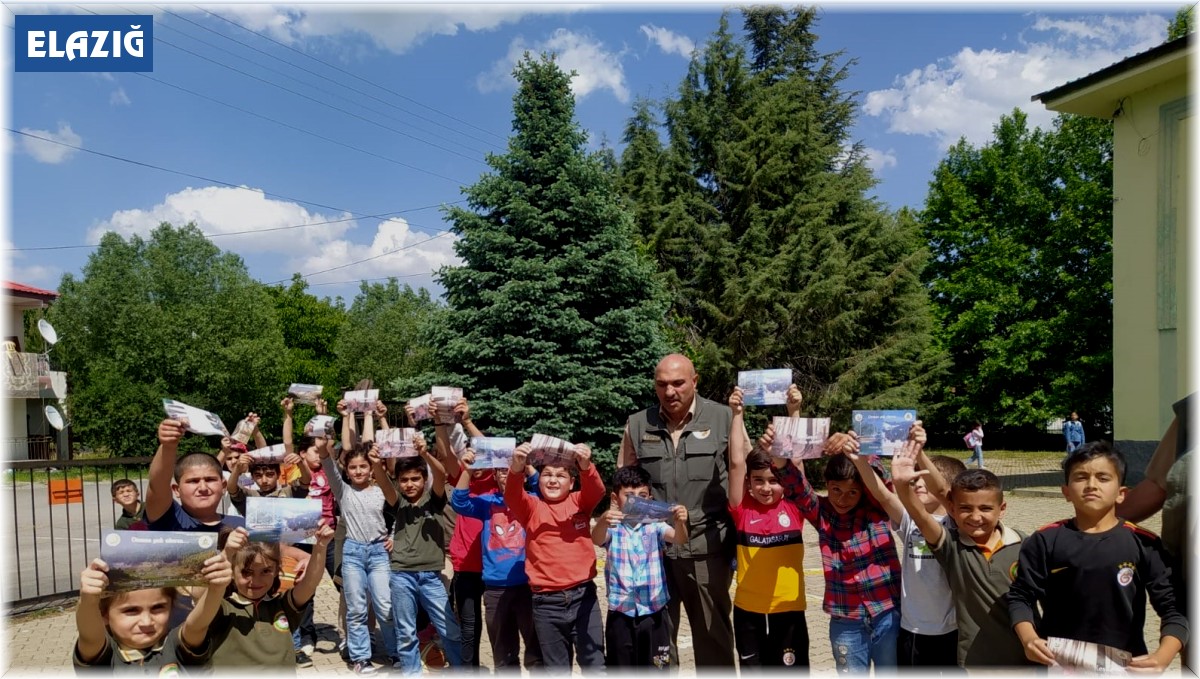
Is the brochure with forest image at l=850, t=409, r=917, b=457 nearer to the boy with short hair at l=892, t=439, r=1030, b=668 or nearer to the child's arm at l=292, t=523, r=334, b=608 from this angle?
the boy with short hair at l=892, t=439, r=1030, b=668

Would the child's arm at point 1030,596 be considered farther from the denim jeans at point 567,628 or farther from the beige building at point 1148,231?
the beige building at point 1148,231

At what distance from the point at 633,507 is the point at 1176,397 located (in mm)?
11441

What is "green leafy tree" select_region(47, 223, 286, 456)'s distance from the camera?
30812mm

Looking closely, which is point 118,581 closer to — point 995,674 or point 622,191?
point 995,674

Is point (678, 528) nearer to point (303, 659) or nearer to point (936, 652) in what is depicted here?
point (936, 652)

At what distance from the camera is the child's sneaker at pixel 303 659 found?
6.23 meters

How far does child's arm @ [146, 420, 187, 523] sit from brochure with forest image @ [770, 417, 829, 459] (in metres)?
3.03

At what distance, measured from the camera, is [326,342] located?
49.4m

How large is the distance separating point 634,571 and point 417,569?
1.79 metres

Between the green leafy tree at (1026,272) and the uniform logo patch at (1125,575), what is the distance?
2819 centimetres

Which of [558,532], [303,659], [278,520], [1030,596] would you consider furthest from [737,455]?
[303,659]

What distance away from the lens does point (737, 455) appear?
4.56 meters

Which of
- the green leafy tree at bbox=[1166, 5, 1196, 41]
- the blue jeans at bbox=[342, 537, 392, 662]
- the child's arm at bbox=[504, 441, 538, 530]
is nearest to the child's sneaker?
the blue jeans at bbox=[342, 537, 392, 662]

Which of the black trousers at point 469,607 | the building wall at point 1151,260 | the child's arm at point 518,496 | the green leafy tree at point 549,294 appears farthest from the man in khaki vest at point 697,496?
the building wall at point 1151,260
